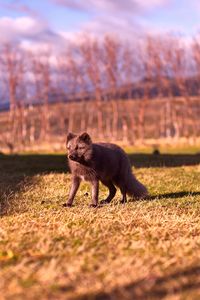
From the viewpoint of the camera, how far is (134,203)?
11.3m

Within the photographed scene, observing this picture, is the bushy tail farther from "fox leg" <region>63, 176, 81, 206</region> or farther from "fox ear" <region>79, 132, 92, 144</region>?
"fox ear" <region>79, 132, 92, 144</region>

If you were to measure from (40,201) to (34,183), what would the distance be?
3611mm

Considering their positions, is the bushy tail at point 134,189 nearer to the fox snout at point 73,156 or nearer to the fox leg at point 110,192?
the fox leg at point 110,192

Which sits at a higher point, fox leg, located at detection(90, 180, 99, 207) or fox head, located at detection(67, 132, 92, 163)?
fox head, located at detection(67, 132, 92, 163)

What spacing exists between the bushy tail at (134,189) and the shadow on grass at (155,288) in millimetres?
6684

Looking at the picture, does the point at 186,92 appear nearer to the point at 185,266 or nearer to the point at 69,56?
the point at 69,56

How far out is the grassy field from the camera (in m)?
4.80

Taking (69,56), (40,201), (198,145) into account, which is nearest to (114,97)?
(69,56)

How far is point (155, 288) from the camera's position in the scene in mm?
4797

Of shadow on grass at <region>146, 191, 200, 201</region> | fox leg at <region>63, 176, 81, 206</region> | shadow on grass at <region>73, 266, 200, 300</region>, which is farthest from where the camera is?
shadow on grass at <region>146, 191, 200, 201</region>

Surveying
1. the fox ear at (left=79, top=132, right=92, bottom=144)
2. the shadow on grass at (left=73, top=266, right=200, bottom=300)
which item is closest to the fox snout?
the fox ear at (left=79, top=132, right=92, bottom=144)

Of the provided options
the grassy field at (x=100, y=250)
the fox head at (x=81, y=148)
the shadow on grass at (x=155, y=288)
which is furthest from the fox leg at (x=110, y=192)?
the shadow on grass at (x=155, y=288)

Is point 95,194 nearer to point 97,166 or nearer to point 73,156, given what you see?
point 97,166

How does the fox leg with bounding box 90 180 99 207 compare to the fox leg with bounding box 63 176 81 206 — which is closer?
the fox leg with bounding box 90 180 99 207
